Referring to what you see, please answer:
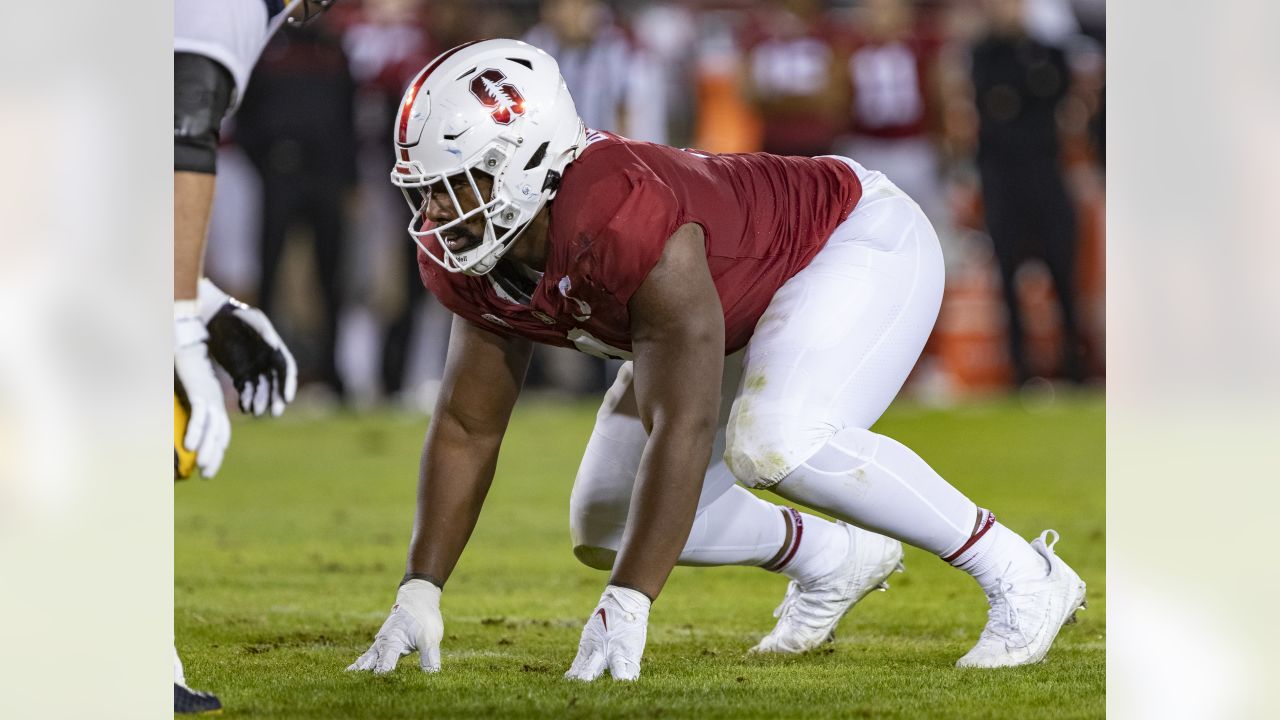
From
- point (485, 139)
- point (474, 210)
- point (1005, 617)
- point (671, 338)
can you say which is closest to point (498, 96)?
point (485, 139)

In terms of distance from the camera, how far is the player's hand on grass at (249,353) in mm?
3039

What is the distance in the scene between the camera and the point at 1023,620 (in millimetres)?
3188

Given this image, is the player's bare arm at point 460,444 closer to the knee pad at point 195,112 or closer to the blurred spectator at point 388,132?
the knee pad at point 195,112

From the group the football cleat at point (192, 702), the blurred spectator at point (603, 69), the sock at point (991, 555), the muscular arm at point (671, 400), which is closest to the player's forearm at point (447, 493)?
the muscular arm at point (671, 400)

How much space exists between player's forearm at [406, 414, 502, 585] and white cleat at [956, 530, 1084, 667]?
0.98 metres

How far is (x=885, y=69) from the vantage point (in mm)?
9688

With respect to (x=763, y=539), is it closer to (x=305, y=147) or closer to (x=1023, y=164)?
(x=305, y=147)

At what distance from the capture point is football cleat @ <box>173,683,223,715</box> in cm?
269

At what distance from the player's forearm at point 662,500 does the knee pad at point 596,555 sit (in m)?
0.57

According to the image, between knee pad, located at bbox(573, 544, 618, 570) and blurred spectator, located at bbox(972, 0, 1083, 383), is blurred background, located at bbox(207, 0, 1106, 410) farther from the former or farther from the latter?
knee pad, located at bbox(573, 544, 618, 570)
